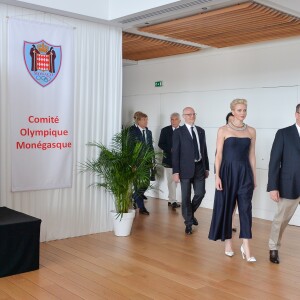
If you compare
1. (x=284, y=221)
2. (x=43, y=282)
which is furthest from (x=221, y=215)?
(x=43, y=282)

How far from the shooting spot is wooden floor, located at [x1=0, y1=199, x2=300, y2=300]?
439cm

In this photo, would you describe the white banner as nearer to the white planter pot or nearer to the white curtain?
the white curtain

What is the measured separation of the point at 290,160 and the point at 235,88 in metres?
3.74

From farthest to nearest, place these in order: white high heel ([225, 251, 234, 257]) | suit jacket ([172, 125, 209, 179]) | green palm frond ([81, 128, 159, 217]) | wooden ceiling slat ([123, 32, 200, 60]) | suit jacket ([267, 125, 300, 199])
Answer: wooden ceiling slat ([123, 32, 200, 60]), suit jacket ([172, 125, 209, 179]), green palm frond ([81, 128, 159, 217]), white high heel ([225, 251, 234, 257]), suit jacket ([267, 125, 300, 199])

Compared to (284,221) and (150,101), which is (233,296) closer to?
(284,221)

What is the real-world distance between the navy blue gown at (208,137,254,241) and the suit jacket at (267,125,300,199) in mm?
322

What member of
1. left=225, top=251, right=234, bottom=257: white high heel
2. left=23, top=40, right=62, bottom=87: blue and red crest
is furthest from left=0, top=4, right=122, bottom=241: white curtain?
left=225, top=251, right=234, bottom=257: white high heel

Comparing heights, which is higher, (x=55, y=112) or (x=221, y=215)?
(x=55, y=112)

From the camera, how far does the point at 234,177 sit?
17.7ft

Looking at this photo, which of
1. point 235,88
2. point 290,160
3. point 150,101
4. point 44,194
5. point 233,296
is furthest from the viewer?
point 150,101

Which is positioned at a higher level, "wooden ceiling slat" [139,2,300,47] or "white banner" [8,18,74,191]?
"wooden ceiling slat" [139,2,300,47]

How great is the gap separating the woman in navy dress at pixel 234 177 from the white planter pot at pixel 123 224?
4.95ft

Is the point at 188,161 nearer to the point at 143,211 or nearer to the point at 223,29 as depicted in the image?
the point at 143,211

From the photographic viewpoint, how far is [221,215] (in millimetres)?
5449
